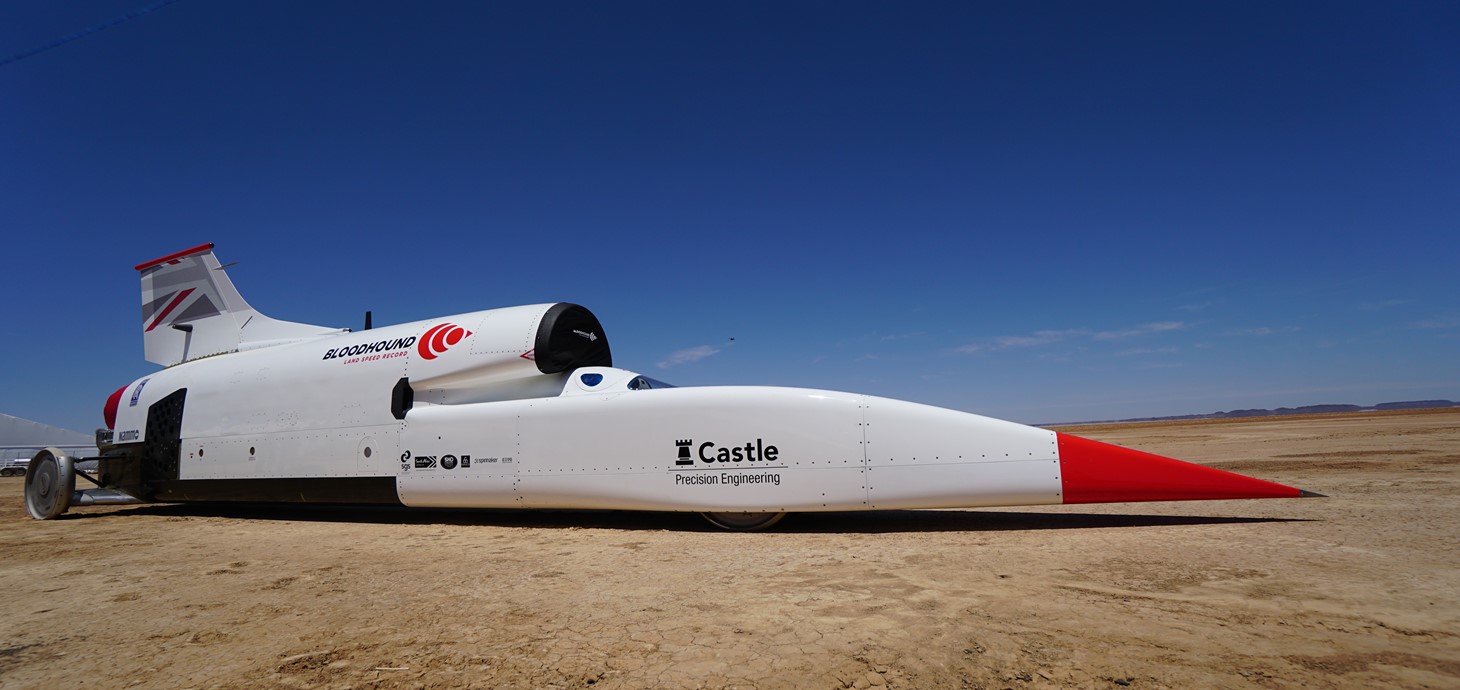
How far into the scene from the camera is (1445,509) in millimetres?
5996

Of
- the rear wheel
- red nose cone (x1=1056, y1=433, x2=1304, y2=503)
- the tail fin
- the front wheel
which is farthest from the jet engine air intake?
the rear wheel

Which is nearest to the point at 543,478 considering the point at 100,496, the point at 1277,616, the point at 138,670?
the point at 138,670

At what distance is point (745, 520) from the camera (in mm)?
6551

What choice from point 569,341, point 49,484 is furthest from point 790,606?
point 49,484

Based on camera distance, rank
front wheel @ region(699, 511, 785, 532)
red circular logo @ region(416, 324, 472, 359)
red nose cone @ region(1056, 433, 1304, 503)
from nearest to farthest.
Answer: red nose cone @ region(1056, 433, 1304, 503) → front wheel @ region(699, 511, 785, 532) → red circular logo @ region(416, 324, 472, 359)

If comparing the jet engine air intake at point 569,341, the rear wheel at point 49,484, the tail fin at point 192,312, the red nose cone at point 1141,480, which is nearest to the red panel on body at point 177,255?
the tail fin at point 192,312

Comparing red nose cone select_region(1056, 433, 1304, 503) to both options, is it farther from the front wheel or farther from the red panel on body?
the red panel on body

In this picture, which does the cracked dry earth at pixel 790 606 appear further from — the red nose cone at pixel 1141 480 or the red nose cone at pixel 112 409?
the red nose cone at pixel 112 409

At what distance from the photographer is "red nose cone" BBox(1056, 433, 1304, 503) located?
18.2 ft

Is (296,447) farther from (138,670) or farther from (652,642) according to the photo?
(652,642)

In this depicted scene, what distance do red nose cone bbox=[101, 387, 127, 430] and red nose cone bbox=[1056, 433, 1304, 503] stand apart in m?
13.9

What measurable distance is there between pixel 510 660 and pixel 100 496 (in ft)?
37.9

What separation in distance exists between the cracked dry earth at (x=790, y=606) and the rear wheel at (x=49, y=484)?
3.69 meters

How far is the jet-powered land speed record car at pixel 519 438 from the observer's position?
5.91 meters
